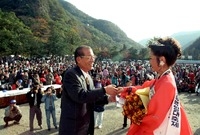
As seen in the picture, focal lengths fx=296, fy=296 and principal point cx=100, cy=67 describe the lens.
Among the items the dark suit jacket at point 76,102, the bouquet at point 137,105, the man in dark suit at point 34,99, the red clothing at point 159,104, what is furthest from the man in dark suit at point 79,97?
the man in dark suit at point 34,99

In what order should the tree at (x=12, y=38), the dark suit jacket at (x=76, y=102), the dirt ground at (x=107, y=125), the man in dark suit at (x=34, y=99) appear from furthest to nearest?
the tree at (x=12, y=38) → the man in dark suit at (x=34, y=99) → the dirt ground at (x=107, y=125) → the dark suit jacket at (x=76, y=102)

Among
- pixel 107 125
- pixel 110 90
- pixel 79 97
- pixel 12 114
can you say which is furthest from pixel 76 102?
pixel 12 114

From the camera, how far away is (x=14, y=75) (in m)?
15.4

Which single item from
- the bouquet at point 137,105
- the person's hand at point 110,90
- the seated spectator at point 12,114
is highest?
the person's hand at point 110,90

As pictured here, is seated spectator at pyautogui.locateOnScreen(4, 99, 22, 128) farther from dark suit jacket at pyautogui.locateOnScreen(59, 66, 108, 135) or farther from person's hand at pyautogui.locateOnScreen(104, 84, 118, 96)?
person's hand at pyautogui.locateOnScreen(104, 84, 118, 96)

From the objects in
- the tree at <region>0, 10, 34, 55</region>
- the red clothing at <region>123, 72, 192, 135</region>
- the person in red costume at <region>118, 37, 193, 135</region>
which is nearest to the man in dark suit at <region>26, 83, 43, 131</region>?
the person in red costume at <region>118, 37, 193, 135</region>

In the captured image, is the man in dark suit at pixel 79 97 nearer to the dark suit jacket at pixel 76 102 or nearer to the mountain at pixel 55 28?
the dark suit jacket at pixel 76 102

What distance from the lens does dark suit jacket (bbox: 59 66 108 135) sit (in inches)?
102

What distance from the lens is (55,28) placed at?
63.7 m

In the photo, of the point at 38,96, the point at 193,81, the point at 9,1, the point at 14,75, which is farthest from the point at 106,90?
the point at 9,1

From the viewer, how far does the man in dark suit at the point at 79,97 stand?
260 cm

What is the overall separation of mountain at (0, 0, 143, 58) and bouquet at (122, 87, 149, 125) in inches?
1448

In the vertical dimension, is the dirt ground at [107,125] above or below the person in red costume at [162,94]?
below

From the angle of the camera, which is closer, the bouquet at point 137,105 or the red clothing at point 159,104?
the red clothing at point 159,104
